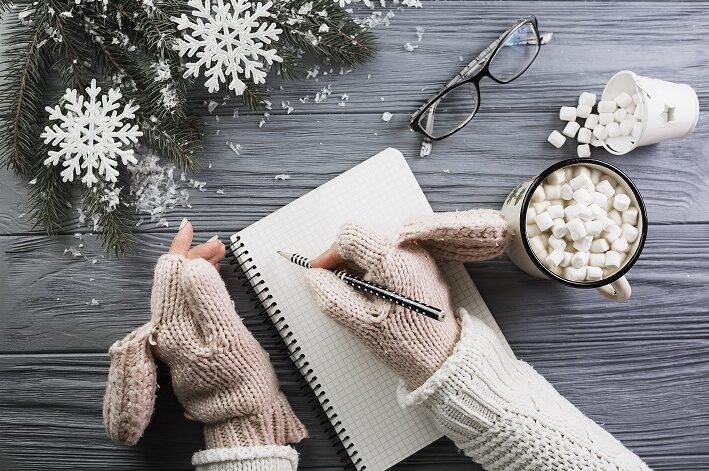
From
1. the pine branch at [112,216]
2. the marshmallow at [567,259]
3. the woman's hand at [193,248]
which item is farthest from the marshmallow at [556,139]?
the pine branch at [112,216]

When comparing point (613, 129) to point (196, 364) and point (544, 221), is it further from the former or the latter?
point (196, 364)

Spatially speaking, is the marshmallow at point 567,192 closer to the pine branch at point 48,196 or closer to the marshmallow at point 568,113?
the marshmallow at point 568,113

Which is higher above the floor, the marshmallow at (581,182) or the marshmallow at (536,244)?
the marshmallow at (581,182)

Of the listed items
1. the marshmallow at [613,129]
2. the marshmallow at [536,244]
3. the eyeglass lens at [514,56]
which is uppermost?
the eyeglass lens at [514,56]

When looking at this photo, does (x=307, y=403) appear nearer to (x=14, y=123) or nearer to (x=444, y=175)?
(x=444, y=175)

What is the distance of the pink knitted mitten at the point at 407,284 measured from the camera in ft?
2.71

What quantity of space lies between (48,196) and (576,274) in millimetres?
798

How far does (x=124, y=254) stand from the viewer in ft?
3.20

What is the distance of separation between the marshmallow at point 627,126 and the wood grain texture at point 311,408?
341 mm

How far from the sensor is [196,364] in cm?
84

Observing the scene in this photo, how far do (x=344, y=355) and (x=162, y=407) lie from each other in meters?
0.31

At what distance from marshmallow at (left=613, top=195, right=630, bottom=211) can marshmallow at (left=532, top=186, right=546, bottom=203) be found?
0.10 meters

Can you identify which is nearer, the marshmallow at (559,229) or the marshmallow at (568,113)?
the marshmallow at (559,229)

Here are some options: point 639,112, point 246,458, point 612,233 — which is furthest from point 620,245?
point 246,458
